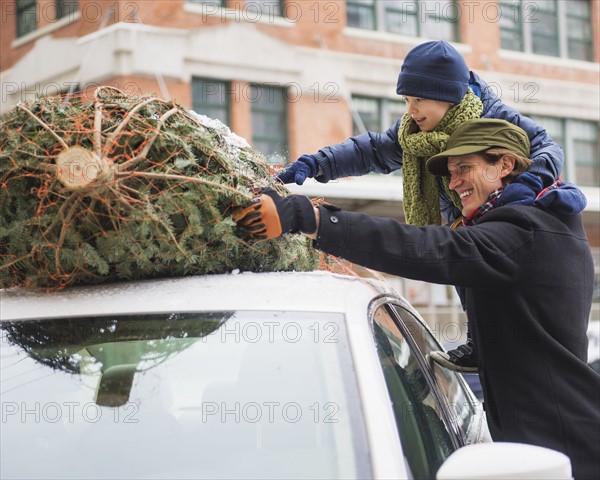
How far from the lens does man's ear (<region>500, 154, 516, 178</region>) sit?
327 centimetres


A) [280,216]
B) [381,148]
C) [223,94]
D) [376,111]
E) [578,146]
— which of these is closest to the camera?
[280,216]

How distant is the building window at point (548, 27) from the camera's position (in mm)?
26094

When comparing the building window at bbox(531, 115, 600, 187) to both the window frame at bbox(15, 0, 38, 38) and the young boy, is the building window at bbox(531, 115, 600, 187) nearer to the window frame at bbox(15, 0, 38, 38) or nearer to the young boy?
the window frame at bbox(15, 0, 38, 38)

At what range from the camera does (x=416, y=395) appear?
2916 mm

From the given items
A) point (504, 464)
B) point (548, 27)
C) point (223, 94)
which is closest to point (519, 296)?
point (504, 464)

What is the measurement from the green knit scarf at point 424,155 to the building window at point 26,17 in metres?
20.6

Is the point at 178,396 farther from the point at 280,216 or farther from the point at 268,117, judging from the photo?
the point at 268,117

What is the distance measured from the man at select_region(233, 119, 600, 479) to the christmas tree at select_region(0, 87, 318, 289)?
15cm

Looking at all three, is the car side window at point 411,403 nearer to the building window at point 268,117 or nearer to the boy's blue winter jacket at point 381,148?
the boy's blue winter jacket at point 381,148

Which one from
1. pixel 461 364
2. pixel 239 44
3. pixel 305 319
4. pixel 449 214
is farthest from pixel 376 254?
pixel 239 44

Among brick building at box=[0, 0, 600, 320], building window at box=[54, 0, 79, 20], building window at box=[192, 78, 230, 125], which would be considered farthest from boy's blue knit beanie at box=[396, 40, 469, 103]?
building window at box=[54, 0, 79, 20]

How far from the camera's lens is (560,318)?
296cm

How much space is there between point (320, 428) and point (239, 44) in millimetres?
19715

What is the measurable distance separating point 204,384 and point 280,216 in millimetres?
487
